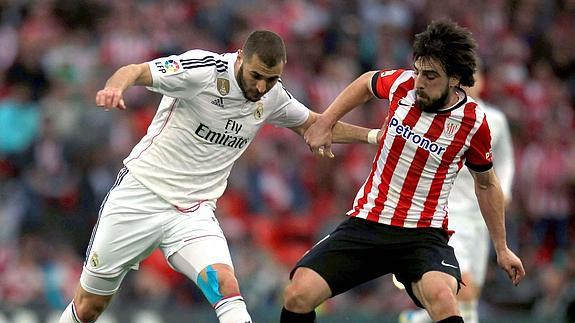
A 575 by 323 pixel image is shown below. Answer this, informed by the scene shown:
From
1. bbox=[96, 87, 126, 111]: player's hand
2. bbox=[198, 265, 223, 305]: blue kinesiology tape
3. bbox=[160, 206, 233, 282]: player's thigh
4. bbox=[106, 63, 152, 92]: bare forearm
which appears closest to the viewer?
bbox=[96, 87, 126, 111]: player's hand

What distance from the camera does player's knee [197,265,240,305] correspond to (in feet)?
24.9

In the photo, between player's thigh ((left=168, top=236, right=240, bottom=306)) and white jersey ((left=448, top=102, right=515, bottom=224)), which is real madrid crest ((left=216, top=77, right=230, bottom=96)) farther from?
white jersey ((left=448, top=102, right=515, bottom=224))

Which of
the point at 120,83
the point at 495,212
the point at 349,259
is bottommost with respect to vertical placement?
the point at 349,259

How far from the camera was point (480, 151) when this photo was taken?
7656 millimetres

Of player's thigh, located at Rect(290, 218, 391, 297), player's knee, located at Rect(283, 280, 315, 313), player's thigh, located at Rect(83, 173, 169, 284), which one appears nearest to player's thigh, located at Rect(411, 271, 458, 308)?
player's thigh, located at Rect(290, 218, 391, 297)

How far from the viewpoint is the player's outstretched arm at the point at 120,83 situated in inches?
270

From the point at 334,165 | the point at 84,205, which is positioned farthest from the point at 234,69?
the point at 334,165

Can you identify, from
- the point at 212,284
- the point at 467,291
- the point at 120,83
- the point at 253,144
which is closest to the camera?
the point at 120,83

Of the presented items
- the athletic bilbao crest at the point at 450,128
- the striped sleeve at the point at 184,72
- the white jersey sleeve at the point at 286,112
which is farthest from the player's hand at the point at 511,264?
the striped sleeve at the point at 184,72

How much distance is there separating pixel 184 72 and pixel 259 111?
24.5 inches

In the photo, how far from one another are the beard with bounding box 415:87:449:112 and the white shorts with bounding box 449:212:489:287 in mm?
2503

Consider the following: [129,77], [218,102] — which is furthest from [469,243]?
[129,77]

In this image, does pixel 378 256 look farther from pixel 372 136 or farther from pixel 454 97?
pixel 454 97

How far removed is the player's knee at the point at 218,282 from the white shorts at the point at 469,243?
2.76m
